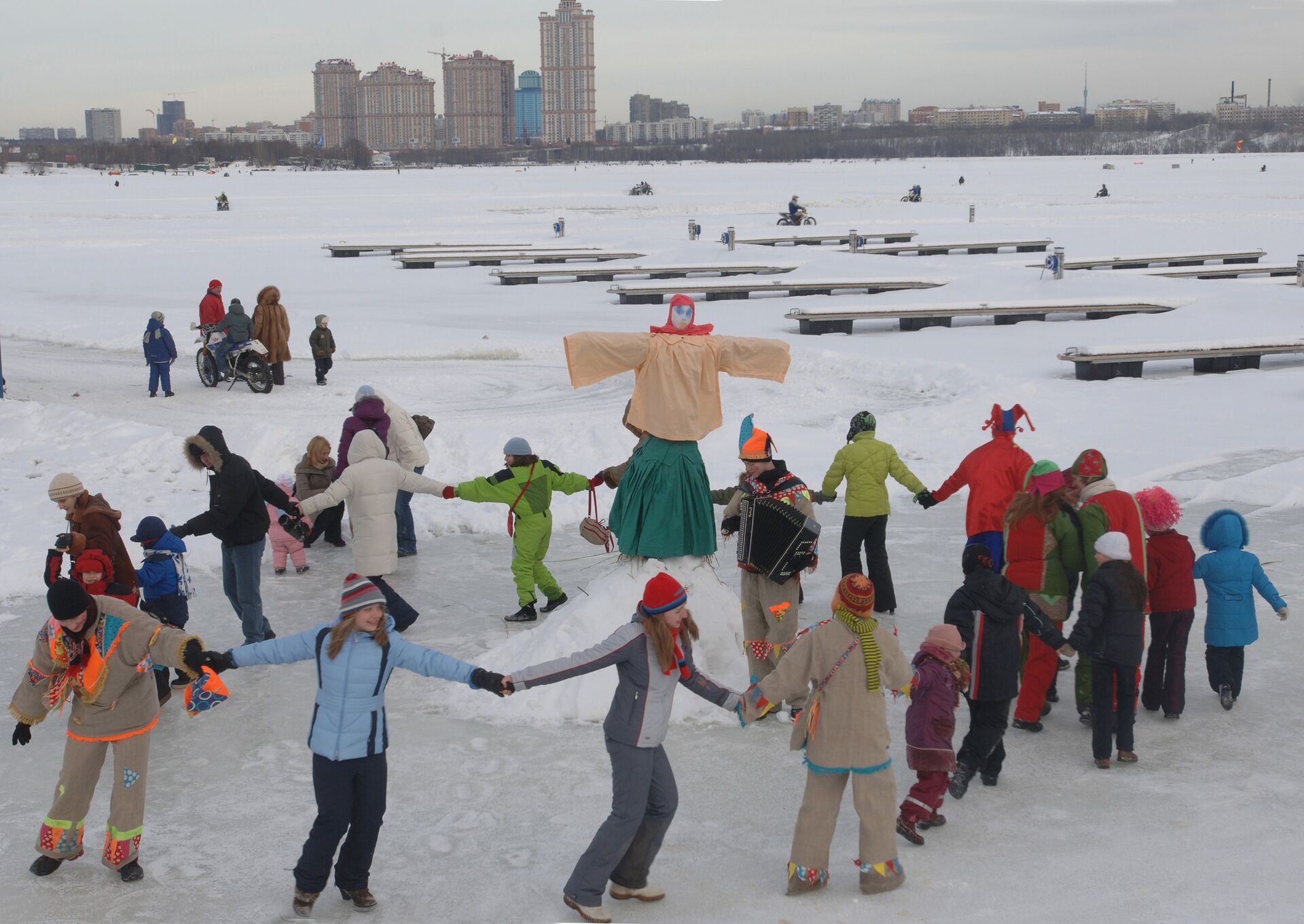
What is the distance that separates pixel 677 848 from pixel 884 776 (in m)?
0.95

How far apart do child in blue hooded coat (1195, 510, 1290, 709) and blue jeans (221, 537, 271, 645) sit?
5.05 m

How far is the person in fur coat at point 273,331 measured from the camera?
15.6 meters

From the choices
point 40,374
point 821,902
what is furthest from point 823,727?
point 40,374

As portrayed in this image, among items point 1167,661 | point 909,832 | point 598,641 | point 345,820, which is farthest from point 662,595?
point 1167,661

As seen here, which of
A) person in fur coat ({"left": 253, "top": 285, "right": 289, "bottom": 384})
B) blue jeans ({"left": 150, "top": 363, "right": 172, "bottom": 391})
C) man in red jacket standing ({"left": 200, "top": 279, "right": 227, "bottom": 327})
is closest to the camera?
blue jeans ({"left": 150, "top": 363, "right": 172, "bottom": 391})

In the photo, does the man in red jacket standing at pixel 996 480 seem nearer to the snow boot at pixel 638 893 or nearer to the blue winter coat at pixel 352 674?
the snow boot at pixel 638 893

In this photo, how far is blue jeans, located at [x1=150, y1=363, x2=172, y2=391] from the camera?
1503cm

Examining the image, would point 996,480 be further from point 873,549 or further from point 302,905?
point 302,905

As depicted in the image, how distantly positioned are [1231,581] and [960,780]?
74.4 inches

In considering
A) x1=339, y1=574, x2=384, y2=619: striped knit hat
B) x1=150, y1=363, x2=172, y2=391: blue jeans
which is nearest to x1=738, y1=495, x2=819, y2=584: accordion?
x1=339, y1=574, x2=384, y2=619: striped knit hat

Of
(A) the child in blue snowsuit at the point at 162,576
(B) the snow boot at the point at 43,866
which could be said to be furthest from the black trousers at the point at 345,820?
(A) the child in blue snowsuit at the point at 162,576

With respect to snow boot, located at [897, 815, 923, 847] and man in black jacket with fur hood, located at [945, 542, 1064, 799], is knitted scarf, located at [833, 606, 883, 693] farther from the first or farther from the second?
man in black jacket with fur hood, located at [945, 542, 1064, 799]

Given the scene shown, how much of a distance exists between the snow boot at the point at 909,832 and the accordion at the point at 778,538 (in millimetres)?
1576

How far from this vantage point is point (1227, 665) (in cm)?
636
